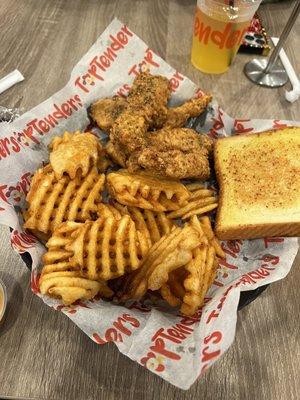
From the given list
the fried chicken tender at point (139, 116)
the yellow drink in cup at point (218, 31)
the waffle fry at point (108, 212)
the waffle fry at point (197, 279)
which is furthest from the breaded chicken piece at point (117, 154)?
the yellow drink in cup at point (218, 31)

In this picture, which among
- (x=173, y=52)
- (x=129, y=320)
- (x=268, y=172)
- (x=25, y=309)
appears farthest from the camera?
(x=173, y=52)

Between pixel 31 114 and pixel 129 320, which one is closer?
pixel 129 320

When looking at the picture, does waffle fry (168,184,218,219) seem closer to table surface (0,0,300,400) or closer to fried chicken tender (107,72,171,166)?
fried chicken tender (107,72,171,166)

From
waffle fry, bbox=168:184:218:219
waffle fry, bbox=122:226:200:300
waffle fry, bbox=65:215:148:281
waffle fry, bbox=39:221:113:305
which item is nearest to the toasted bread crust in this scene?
waffle fry, bbox=168:184:218:219

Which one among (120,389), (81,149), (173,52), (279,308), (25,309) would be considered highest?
(81,149)

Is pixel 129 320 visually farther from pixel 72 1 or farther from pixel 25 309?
pixel 72 1

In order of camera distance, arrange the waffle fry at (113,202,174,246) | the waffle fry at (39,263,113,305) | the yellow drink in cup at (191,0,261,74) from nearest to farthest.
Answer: the waffle fry at (39,263,113,305) < the waffle fry at (113,202,174,246) < the yellow drink in cup at (191,0,261,74)

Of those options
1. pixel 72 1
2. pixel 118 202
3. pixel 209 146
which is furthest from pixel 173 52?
pixel 118 202
